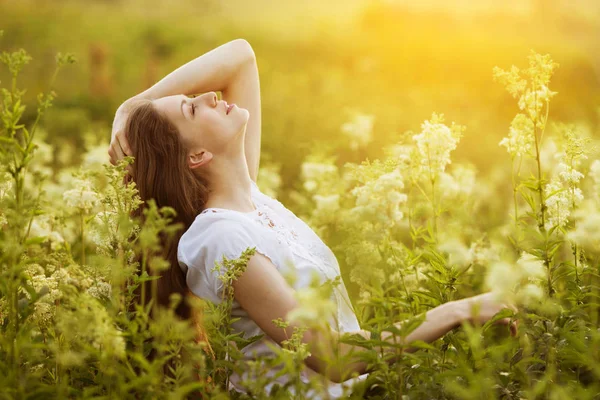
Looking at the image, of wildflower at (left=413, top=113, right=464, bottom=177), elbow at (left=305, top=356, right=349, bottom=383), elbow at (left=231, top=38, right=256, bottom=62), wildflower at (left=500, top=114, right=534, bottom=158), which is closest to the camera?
elbow at (left=305, top=356, right=349, bottom=383)

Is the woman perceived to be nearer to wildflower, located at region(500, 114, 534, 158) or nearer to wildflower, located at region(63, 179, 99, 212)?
wildflower, located at region(63, 179, 99, 212)

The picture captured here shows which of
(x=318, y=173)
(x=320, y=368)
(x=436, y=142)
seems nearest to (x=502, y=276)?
(x=320, y=368)

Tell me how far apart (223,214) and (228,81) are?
1186 mm

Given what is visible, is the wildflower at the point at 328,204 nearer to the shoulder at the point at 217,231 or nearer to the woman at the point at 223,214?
the woman at the point at 223,214

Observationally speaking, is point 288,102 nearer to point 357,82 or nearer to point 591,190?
point 357,82

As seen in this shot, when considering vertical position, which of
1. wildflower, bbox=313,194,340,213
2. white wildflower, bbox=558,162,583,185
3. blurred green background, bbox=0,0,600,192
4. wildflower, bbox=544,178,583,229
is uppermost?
white wildflower, bbox=558,162,583,185

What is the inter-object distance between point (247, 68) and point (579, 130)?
1.57 meters

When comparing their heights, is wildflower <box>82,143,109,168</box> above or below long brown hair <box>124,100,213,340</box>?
below

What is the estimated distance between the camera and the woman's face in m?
2.58

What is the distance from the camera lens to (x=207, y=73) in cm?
320

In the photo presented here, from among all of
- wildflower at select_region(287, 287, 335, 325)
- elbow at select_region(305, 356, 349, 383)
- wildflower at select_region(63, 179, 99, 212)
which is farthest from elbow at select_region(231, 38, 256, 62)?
wildflower at select_region(287, 287, 335, 325)

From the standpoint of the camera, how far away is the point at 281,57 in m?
11.3

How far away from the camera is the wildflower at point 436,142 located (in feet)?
8.14

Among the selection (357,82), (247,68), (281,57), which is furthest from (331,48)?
(247,68)
